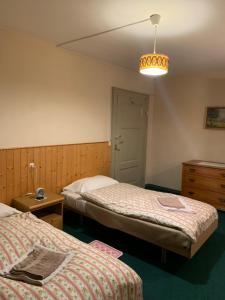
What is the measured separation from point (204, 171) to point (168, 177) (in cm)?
110

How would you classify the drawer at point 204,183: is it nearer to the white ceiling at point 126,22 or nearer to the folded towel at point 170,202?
the folded towel at point 170,202

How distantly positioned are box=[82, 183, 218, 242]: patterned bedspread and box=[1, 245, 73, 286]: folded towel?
3.55 ft

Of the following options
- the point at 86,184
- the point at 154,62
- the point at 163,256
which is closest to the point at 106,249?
the point at 163,256

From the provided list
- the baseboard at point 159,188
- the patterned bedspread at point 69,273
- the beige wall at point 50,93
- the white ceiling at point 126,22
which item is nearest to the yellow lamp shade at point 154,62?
the white ceiling at point 126,22

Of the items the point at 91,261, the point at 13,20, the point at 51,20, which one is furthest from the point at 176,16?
the point at 91,261

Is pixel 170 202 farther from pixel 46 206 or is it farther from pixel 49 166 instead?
pixel 49 166

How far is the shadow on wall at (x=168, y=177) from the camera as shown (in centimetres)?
483

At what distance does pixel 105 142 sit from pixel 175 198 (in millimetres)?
1589

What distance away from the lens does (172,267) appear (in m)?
2.37

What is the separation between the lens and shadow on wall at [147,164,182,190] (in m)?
4.83

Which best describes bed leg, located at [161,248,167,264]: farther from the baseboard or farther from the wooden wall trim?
the baseboard

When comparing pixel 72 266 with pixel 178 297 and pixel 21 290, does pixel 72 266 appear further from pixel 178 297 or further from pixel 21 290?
pixel 178 297

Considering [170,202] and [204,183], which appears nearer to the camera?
[170,202]

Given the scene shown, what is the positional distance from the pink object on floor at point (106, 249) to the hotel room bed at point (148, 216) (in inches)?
9.4
